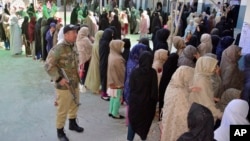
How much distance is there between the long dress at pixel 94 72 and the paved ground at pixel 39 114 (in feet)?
0.71

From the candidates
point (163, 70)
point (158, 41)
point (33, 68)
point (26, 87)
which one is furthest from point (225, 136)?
point (33, 68)

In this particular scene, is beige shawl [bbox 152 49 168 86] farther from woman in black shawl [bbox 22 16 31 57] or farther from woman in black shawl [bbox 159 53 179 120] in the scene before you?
woman in black shawl [bbox 22 16 31 57]

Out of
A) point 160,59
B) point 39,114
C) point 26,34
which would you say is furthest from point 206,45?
point 26,34

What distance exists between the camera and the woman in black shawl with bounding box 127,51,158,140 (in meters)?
3.73

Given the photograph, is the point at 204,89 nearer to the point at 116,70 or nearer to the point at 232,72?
the point at 232,72

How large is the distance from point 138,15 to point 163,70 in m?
9.75

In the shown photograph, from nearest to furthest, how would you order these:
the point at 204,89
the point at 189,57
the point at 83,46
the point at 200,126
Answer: the point at 200,126
the point at 204,89
the point at 189,57
the point at 83,46

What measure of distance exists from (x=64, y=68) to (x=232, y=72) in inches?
91.5

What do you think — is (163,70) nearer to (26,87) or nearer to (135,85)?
(135,85)

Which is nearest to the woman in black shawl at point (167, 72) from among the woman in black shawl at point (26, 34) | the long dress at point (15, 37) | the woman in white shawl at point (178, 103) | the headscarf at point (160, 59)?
the headscarf at point (160, 59)

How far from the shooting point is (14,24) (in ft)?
29.0

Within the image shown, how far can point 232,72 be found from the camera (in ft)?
14.0

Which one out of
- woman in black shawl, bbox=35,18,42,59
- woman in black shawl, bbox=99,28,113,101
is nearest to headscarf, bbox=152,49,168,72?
woman in black shawl, bbox=99,28,113,101

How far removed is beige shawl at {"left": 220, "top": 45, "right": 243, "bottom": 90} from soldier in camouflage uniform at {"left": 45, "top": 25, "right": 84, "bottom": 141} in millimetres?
2086
